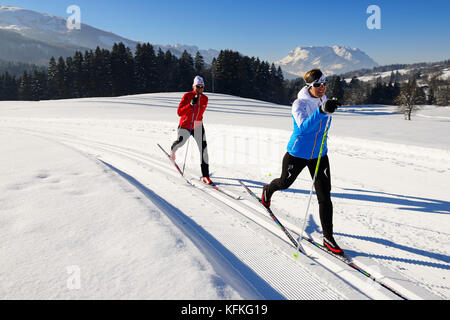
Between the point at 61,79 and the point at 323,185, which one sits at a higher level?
the point at 61,79

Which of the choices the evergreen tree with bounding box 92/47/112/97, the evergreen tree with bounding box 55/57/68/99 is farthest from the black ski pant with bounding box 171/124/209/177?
the evergreen tree with bounding box 55/57/68/99

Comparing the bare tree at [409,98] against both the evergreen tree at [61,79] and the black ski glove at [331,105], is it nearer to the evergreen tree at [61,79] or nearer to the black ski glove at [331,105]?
the black ski glove at [331,105]

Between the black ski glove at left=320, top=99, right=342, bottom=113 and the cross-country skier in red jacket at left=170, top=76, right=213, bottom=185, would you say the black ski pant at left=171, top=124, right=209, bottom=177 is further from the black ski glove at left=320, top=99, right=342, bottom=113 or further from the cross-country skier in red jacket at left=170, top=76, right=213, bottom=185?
the black ski glove at left=320, top=99, right=342, bottom=113

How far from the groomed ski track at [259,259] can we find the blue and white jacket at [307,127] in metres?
1.11

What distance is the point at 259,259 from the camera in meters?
2.73

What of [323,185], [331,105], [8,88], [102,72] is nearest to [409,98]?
[323,185]

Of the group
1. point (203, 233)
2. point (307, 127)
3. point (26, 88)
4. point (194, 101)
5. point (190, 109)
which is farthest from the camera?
point (26, 88)

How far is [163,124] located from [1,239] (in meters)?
11.2

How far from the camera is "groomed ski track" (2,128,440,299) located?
2278 millimetres

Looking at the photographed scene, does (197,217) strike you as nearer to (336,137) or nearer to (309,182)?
(309,182)

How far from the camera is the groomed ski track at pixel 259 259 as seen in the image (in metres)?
2.28

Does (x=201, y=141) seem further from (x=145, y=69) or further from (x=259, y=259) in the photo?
(x=145, y=69)

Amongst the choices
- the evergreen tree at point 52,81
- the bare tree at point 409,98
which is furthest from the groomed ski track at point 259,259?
the evergreen tree at point 52,81

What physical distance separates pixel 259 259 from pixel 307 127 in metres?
1.58
